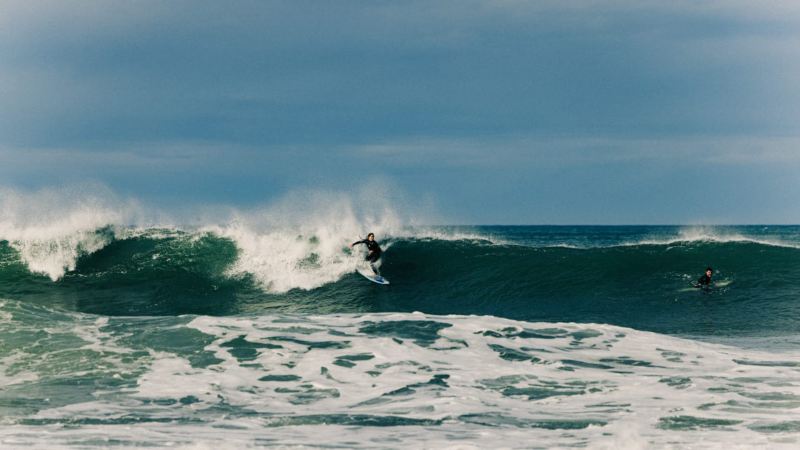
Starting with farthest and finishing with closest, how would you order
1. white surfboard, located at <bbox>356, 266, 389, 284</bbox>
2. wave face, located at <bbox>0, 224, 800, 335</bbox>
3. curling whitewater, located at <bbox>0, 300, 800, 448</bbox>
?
white surfboard, located at <bbox>356, 266, 389, 284</bbox> → wave face, located at <bbox>0, 224, 800, 335</bbox> → curling whitewater, located at <bbox>0, 300, 800, 448</bbox>

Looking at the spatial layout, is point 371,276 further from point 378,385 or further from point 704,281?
point 378,385

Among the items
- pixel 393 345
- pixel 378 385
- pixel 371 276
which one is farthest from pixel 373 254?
pixel 378 385

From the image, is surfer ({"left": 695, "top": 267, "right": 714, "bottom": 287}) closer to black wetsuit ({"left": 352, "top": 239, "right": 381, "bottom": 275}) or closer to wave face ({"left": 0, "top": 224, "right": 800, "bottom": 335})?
wave face ({"left": 0, "top": 224, "right": 800, "bottom": 335})

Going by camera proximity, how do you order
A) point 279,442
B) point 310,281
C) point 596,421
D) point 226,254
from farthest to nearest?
point 226,254 < point 310,281 < point 596,421 < point 279,442

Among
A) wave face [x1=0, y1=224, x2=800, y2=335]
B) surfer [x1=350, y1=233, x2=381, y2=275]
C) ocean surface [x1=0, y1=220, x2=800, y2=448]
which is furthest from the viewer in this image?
surfer [x1=350, y1=233, x2=381, y2=275]

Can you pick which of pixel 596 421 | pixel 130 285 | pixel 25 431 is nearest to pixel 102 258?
pixel 130 285

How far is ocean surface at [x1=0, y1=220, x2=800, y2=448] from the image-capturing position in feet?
24.3

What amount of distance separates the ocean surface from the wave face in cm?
10

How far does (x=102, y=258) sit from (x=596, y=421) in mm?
19837

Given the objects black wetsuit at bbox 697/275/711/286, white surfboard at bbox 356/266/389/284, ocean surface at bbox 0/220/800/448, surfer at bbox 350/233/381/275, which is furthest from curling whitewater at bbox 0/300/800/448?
surfer at bbox 350/233/381/275

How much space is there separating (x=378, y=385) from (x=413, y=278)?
11.5 m

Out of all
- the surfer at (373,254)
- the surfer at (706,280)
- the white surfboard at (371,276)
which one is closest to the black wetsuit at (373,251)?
the surfer at (373,254)

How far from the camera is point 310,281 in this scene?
65.6ft

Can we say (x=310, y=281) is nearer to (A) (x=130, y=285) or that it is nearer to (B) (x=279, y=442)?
(A) (x=130, y=285)
